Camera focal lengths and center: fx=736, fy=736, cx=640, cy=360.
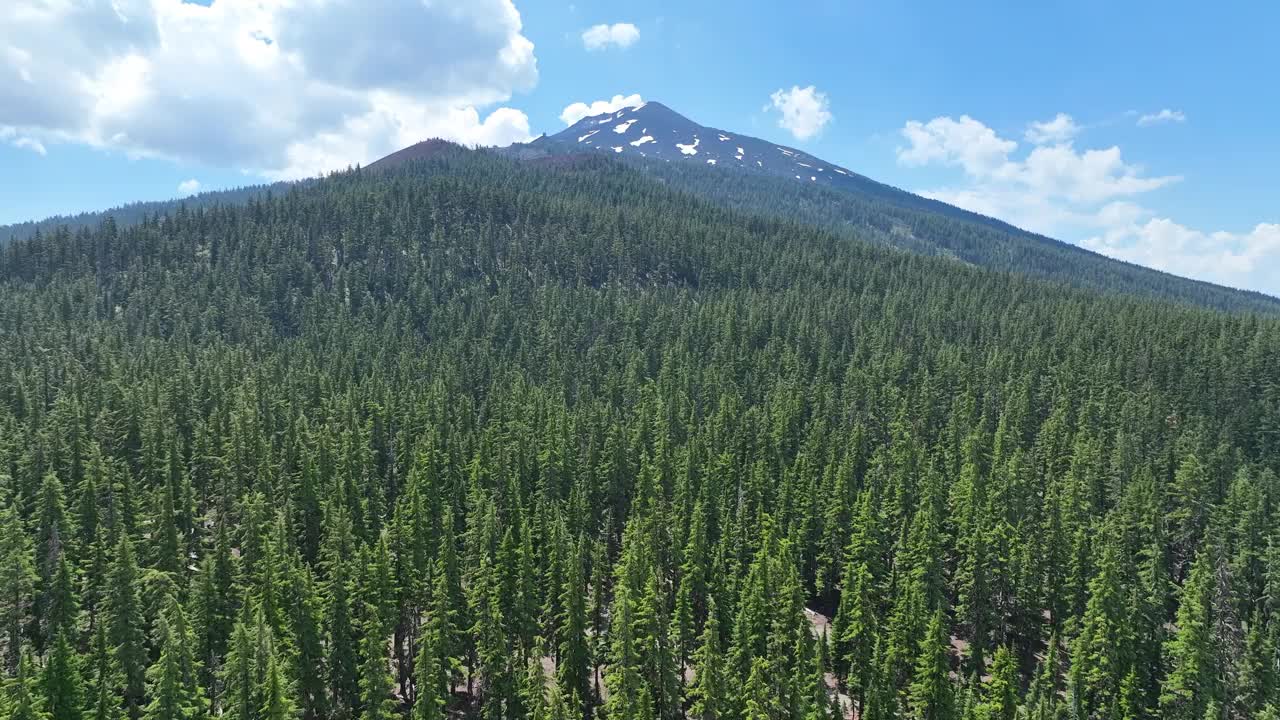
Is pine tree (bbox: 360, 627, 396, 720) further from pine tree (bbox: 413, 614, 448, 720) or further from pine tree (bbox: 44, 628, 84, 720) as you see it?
pine tree (bbox: 44, 628, 84, 720)

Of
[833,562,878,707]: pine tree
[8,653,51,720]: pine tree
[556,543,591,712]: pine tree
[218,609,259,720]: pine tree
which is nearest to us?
[8,653,51,720]: pine tree

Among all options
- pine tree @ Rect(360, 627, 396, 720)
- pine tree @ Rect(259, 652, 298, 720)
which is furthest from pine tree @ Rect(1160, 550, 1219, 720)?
pine tree @ Rect(259, 652, 298, 720)

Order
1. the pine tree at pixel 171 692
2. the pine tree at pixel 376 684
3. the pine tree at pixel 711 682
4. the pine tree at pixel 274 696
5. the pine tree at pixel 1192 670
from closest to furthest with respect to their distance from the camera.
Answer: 1. the pine tree at pixel 171 692
2. the pine tree at pixel 274 696
3. the pine tree at pixel 376 684
4. the pine tree at pixel 711 682
5. the pine tree at pixel 1192 670

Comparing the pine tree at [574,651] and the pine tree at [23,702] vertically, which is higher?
the pine tree at [23,702]

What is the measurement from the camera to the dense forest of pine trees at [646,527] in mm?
48062

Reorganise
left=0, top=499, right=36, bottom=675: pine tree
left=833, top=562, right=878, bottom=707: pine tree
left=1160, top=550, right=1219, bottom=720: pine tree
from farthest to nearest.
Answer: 1. left=833, top=562, right=878, bottom=707: pine tree
2. left=1160, top=550, right=1219, bottom=720: pine tree
3. left=0, top=499, right=36, bottom=675: pine tree

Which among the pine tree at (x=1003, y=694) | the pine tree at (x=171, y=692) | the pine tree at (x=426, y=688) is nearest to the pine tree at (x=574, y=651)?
the pine tree at (x=426, y=688)

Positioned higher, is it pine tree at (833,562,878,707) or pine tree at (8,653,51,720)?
pine tree at (8,653,51,720)

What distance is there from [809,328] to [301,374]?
95.0 m

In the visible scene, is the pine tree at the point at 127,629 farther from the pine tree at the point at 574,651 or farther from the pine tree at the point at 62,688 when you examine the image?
the pine tree at the point at 574,651

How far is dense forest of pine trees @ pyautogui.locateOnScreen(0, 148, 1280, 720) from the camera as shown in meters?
48.1

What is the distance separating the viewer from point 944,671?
161ft

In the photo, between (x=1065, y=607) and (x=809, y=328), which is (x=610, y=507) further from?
(x=809, y=328)

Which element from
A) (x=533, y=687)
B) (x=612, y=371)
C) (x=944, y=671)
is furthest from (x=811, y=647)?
(x=612, y=371)
